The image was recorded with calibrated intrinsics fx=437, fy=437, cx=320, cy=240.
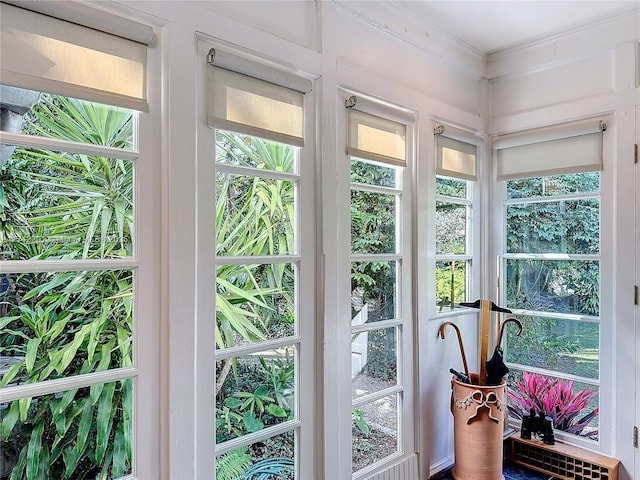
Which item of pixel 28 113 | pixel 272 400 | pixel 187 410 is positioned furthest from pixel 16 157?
pixel 272 400

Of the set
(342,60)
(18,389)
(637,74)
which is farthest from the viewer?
(637,74)

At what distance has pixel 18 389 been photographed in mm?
1147

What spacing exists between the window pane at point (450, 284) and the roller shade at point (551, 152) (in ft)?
2.06

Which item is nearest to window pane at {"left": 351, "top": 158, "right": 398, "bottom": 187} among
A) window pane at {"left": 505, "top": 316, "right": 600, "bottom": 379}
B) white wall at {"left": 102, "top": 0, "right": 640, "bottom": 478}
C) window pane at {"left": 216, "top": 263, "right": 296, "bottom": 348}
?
white wall at {"left": 102, "top": 0, "right": 640, "bottom": 478}

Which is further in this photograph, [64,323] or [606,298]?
[606,298]

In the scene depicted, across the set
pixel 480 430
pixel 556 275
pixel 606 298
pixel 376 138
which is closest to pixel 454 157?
pixel 376 138

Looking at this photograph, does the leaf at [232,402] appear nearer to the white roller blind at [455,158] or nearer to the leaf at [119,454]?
the leaf at [119,454]

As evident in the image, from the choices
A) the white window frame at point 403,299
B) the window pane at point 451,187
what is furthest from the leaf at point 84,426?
the window pane at point 451,187

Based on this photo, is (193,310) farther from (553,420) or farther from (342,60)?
(553,420)

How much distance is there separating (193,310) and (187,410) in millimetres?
315

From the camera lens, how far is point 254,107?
1.59m

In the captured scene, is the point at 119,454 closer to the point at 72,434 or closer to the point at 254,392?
the point at 72,434

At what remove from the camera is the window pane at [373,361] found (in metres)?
1.98

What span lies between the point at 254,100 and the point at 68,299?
90 centimetres
